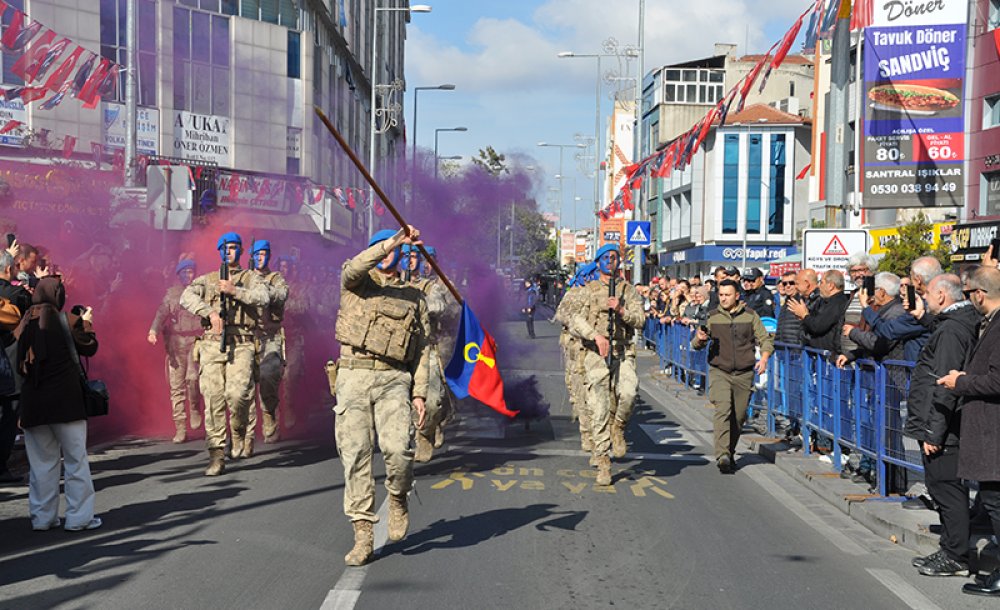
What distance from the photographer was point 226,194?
74.5 ft

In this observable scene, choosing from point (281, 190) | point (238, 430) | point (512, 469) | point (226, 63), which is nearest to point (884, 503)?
point (512, 469)

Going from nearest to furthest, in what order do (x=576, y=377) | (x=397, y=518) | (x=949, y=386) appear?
(x=949, y=386) < (x=397, y=518) < (x=576, y=377)

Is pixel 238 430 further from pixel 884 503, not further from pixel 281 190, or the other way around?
pixel 281 190

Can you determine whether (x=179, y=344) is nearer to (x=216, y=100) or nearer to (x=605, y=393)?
(x=605, y=393)

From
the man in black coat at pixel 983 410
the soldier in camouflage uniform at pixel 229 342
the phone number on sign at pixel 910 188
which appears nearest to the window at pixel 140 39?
the soldier in camouflage uniform at pixel 229 342

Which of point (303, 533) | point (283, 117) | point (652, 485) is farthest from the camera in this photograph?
point (283, 117)

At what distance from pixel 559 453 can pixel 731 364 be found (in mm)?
2005

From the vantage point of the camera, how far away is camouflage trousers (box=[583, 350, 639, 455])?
8.93 metres

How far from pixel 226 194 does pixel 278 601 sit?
18.5m

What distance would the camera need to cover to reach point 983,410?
579cm

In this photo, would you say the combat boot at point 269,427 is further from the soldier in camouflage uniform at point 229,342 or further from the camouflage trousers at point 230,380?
the camouflage trousers at point 230,380

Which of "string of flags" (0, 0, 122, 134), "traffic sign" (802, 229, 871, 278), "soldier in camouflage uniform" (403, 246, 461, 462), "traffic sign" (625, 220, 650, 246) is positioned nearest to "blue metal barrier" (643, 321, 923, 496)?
"traffic sign" (802, 229, 871, 278)

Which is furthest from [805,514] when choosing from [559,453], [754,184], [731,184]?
[754,184]

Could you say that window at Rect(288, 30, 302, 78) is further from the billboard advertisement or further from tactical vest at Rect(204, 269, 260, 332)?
tactical vest at Rect(204, 269, 260, 332)
